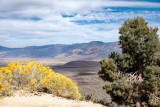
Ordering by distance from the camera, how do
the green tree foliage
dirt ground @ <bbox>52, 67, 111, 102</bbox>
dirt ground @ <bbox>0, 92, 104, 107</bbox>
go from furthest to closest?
dirt ground @ <bbox>52, 67, 111, 102</bbox> < the green tree foliage < dirt ground @ <bbox>0, 92, 104, 107</bbox>

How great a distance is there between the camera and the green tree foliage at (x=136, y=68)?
42.1ft

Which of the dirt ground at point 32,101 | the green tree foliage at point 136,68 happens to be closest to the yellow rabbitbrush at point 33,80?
the dirt ground at point 32,101

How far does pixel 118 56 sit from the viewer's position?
14.0m

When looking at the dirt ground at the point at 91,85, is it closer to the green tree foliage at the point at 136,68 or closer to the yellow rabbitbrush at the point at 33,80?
the green tree foliage at the point at 136,68

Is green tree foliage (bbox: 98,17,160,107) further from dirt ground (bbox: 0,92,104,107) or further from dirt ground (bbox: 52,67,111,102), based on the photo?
dirt ground (bbox: 0,92,104,107)

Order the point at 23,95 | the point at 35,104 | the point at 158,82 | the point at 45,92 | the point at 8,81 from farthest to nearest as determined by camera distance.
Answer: the point at 158,82, the point at 45,92, the point at 8,81, the point at 23,95, the point at 35,104

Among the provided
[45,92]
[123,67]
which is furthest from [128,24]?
[45,92]

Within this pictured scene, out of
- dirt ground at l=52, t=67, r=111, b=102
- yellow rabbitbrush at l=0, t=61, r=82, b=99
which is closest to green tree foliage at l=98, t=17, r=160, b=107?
dirt ground at l=52, t=67, r=111, b=102

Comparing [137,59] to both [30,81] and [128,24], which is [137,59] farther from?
[30,81]

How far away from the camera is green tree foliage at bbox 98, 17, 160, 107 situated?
42.1 feet

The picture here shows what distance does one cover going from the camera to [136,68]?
14.1m

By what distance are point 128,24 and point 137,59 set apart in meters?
3.00

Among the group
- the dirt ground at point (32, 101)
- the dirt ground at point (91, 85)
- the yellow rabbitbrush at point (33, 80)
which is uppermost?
the yellow rabbitbrush at point (33, 80)

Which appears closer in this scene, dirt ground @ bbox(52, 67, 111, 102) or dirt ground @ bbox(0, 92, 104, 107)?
dirt ground @ bbox(0, 92, 104, 107)
